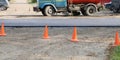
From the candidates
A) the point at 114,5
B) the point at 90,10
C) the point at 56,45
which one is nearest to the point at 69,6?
the point at 90,10

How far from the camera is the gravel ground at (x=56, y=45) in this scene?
13.6m

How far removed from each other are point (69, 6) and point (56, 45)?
73.2 feet

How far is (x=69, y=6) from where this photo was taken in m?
38.7

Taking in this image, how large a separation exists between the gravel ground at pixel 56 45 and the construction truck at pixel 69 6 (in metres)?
15.3

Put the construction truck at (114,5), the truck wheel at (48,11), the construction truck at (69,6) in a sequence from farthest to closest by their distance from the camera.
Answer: the construction truck at (114,5)
the truck wheel at (48,11)
the construction truck at (69,6)

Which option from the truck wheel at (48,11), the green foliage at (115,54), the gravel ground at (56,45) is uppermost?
the green foliage at (115,54)

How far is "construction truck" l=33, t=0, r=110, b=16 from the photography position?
38.5 metres

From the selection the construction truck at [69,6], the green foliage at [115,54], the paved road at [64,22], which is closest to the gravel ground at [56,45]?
the green foliage at [115,54]

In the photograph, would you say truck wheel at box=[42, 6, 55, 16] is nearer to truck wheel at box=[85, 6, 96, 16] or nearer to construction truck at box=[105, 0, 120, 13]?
truck wheel at box=[85, 6, 96, 16]

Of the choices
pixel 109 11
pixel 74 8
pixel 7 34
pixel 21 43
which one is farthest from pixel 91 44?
pixel 109 11

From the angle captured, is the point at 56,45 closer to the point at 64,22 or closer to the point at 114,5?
the point at 64,22

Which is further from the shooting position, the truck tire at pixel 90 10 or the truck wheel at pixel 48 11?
the truck wheel at pixel 48 11

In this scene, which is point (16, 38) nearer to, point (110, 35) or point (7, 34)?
point (7, 34)

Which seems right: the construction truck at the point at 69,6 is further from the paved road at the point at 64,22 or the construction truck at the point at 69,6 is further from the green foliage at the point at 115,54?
the green foliage at the point at 115,54
